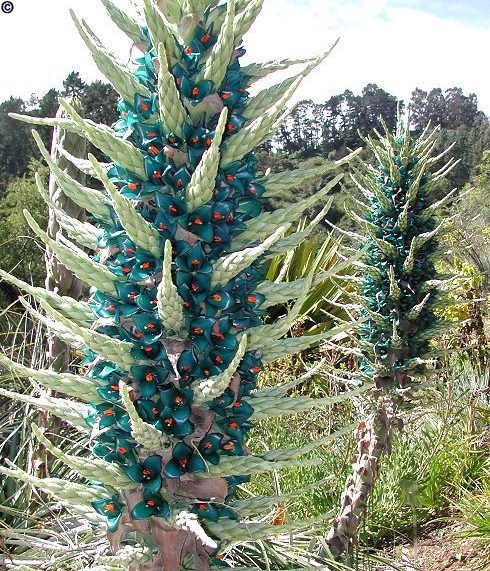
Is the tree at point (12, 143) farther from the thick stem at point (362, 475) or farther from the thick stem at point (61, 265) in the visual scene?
the thick stem at point (61, 265)

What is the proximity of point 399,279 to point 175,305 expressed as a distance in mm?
3284

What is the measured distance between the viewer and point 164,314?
135 cm

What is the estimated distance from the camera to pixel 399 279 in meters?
4.38

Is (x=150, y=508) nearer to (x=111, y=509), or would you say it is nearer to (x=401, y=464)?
(x=111, y=509)

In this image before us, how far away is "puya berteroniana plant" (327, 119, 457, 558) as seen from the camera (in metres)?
4.29

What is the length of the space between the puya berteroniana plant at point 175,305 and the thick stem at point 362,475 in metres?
1.57

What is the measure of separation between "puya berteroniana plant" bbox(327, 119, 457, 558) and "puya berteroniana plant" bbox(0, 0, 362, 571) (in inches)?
108

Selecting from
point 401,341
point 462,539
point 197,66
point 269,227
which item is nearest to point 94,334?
point 269,227

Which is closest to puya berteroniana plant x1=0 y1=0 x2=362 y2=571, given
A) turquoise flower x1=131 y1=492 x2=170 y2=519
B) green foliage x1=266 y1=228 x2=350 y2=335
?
turquoise flower x1=131 y1=492 x2=170 y2=519

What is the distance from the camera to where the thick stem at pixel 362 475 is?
3068 mm

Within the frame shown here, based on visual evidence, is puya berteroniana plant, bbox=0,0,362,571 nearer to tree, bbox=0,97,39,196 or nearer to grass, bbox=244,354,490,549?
grass, bbox=244,354,490,549

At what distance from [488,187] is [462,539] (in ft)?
97.2

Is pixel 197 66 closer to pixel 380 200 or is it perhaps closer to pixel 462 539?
pixel 380 200

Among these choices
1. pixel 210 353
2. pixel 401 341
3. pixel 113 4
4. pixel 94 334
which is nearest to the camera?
pixel 94 334
